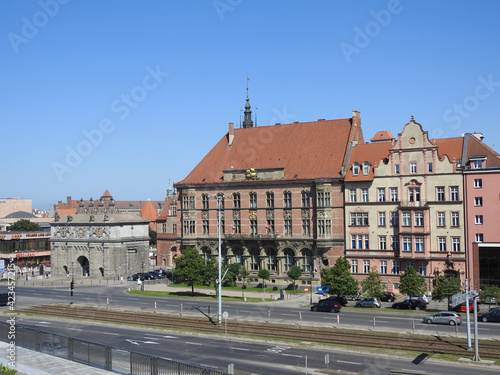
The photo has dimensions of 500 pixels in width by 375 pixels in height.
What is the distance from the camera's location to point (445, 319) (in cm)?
5012

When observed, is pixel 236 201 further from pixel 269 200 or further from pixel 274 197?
pixel 274 197

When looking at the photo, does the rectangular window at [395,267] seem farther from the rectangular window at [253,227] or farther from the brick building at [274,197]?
the rectangular window at [253,227]

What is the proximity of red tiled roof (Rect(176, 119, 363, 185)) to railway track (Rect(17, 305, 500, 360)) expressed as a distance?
32.1 m

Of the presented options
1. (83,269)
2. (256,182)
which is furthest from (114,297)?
(83,269)

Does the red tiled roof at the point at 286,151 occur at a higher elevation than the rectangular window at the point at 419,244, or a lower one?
higher

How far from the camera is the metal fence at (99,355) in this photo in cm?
2859

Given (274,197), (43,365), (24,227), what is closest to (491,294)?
(274,197)

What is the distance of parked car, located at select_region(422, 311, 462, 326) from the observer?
49656mm

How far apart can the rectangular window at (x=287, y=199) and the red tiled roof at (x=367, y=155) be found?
9360mm

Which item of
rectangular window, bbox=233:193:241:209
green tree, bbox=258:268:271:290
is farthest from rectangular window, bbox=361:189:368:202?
rectangular window, bbox=233:193:241:209

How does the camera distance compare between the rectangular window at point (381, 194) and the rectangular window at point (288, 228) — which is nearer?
the rectangular window at point (381, 194)

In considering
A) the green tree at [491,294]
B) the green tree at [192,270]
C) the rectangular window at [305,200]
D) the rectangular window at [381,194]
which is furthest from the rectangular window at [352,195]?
the green tree at [491,294]

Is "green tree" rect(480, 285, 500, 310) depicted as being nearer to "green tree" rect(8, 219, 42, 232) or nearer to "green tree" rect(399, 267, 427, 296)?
"green tree" rect(399, 267, 427, 296)

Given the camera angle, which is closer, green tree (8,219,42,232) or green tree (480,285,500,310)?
green tree (480,285,500,310)
